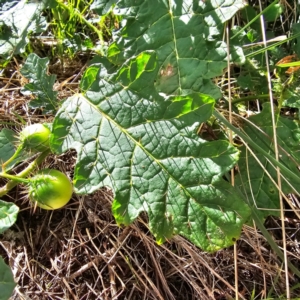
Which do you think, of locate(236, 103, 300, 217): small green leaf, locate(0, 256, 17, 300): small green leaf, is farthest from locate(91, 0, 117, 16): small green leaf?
locate(0, 256, 17, 300): small green leaf

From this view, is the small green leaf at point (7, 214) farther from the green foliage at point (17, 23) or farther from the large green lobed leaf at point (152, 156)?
the green foliage at point (17, 23)

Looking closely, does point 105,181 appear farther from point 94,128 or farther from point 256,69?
point 256,69

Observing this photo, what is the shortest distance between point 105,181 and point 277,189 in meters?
0.55

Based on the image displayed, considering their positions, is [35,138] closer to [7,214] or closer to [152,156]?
[7,214]

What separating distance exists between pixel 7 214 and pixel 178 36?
702 mm

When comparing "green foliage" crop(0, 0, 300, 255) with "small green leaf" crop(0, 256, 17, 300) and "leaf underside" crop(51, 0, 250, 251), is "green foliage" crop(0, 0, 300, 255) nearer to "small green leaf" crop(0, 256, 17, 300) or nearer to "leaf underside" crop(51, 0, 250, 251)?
"leaf underside" crop(51, 0, 250, 251)

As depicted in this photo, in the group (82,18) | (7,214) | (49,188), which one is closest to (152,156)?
(49,188)

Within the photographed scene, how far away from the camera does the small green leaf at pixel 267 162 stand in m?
1.40

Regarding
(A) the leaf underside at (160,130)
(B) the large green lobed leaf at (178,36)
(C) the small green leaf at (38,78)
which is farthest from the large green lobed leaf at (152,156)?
(C) the small green leaf at (38,78)

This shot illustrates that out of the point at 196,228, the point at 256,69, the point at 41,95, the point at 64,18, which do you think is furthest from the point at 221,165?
the point at 64,18

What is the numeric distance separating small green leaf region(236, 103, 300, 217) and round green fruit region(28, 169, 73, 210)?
538 mm

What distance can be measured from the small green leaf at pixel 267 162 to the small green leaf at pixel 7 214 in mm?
675

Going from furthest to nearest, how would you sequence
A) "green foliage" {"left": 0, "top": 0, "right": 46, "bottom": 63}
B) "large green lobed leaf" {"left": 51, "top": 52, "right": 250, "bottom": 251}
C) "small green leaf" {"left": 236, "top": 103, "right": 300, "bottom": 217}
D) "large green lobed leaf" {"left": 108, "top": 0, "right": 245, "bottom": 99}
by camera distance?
"green foliage" {"left": 0, "top": 0, "right": 46, "bottom": 63} < "small green leaf" {"left": 236, "top": 103, "right": 300, "bottom": 217} < "large green lobed leaf" {"left": 108, "top": 0, "right": 245, "bottom": 99} < "large green lobed leaf" {"left": 51, "top": 52, "right": 250, "bottom": 251}

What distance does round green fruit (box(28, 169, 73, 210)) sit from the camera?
1.31 m
